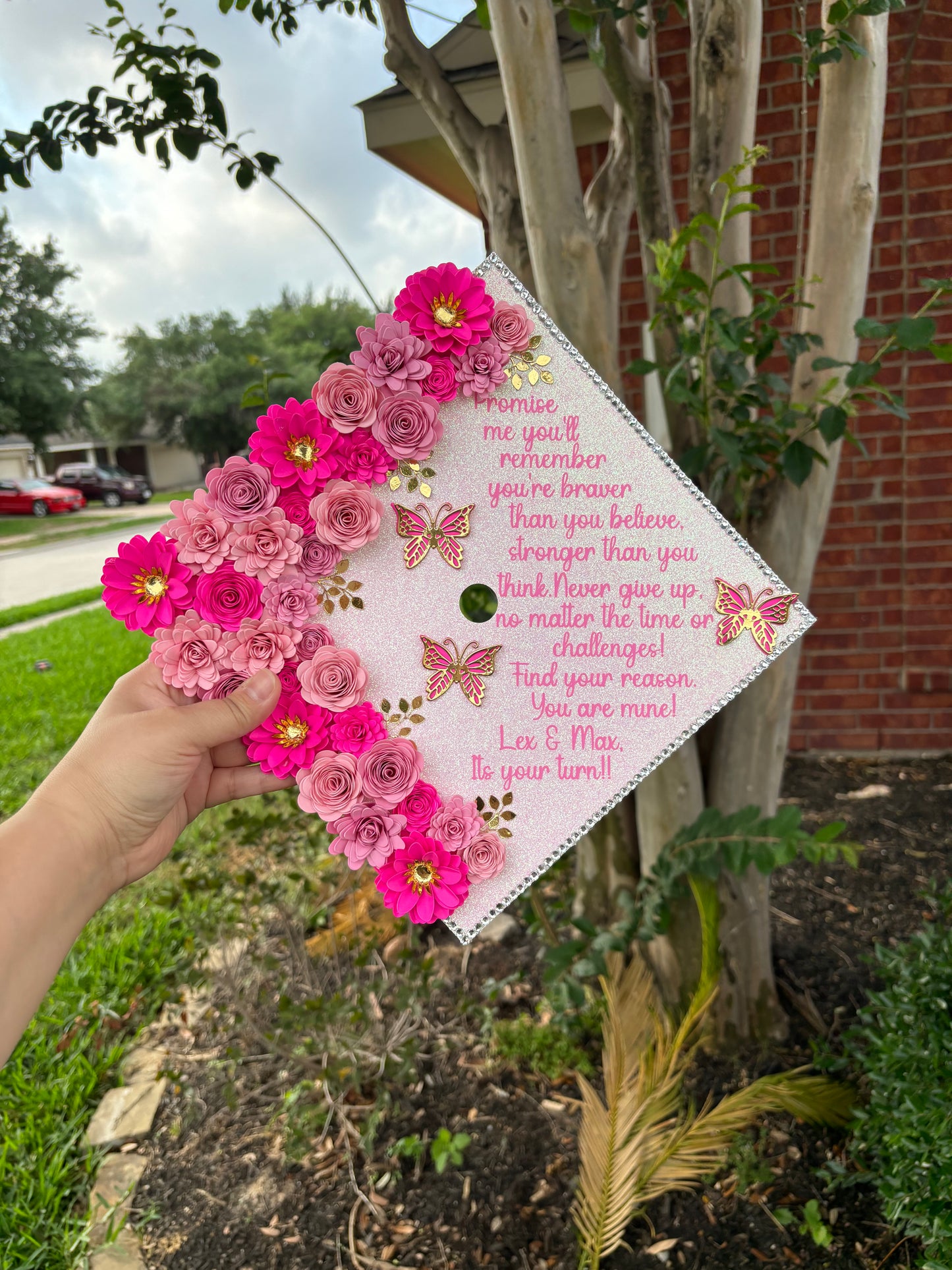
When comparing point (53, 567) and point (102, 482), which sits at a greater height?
point (102, 482)

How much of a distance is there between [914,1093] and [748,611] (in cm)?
95

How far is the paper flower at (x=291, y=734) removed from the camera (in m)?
1.04

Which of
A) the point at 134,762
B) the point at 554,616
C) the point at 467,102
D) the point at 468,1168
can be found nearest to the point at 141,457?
the point at 467,102

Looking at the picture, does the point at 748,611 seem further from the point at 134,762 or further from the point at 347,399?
the point at 134,762

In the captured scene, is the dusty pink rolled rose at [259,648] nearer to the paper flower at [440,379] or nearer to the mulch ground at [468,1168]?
the paper flower at [440,379]

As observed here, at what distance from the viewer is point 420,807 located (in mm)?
1035

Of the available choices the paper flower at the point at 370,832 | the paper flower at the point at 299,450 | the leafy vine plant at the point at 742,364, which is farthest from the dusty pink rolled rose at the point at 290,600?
the leafy vine plant at the point at 742,364

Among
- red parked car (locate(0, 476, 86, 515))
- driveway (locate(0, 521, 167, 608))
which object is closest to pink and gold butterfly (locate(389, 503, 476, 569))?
driveway (locate(0, 521, 167, 608))

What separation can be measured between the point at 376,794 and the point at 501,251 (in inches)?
54.2

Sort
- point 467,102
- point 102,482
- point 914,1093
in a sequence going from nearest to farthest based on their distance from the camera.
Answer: point 914,1093 < point 467,102 < point 102,482

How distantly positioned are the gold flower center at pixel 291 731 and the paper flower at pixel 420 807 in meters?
0.15

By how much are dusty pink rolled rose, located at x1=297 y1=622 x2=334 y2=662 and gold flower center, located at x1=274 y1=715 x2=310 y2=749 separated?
3.2 inches

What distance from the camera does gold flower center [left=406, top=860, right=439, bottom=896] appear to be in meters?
1.03

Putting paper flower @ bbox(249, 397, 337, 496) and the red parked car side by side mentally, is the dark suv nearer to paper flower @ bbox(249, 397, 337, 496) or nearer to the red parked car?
the red parked car
